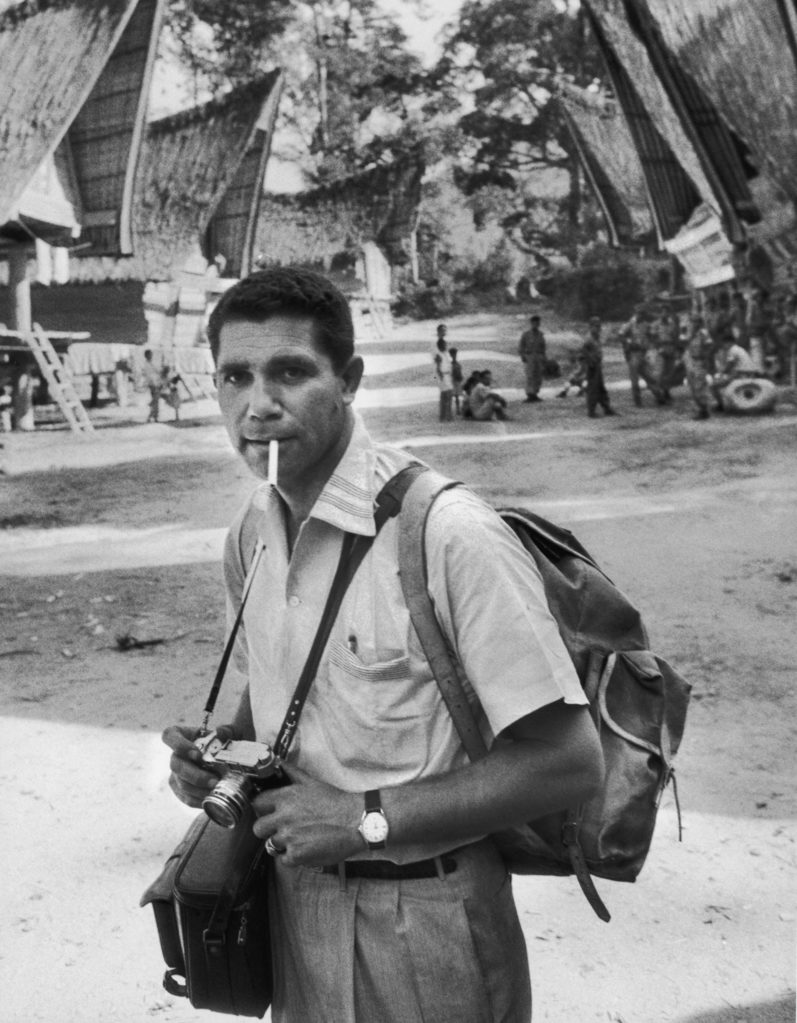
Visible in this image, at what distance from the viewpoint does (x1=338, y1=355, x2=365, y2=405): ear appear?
1445mm

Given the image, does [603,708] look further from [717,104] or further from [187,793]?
[717,104]

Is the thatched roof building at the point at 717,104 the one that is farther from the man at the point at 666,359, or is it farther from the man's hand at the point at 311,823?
the man's hand at the point at 311,823

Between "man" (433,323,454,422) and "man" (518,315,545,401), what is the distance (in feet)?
5.91

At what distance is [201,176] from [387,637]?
1715cm

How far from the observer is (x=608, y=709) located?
1394 mm

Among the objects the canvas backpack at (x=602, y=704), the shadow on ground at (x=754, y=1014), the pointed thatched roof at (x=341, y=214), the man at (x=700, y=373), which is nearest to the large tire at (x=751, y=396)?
the man at (x=700, y=373)

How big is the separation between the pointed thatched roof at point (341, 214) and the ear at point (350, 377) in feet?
68.2

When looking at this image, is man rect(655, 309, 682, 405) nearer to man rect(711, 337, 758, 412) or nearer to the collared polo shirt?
man rect(711, 337, 758, 412)

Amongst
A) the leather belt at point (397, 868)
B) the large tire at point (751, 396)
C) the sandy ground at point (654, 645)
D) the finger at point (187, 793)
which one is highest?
the finger at point (187, 793)

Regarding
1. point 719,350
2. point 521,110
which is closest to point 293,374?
point 719,350

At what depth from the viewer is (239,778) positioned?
1292 mm

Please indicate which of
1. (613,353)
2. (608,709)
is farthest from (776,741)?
(613,353)

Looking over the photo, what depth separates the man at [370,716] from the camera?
1.24 m

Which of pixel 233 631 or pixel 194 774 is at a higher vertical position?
pixel 233 631
